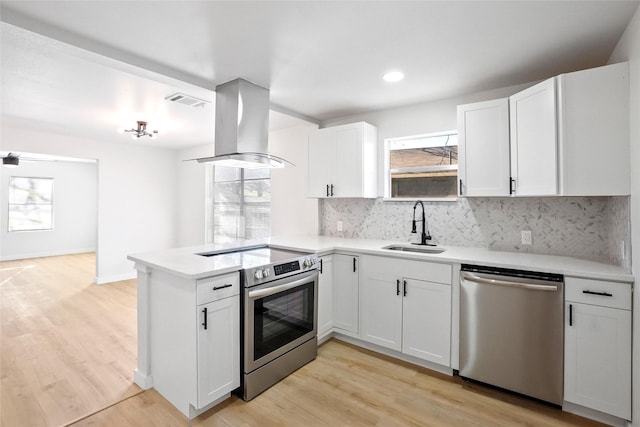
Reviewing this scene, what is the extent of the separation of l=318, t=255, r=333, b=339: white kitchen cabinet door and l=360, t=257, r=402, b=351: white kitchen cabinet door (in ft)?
1.08

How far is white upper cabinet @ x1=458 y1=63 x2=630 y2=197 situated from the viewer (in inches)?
76.8

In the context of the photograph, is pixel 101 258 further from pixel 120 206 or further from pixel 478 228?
pixel 478 228

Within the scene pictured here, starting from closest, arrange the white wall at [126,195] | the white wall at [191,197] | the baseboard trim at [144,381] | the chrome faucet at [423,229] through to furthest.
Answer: the baseboard trim at [144,381]
the chrome faucet at [423,229]
the white wall at [126,195]
the white wall at [191,197]

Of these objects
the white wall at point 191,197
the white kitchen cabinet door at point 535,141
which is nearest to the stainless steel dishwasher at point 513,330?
the white kitchen cabinet door at point 535,141

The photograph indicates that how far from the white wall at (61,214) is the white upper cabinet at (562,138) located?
27.2 ft

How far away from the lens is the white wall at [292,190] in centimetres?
415

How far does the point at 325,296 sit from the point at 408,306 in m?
0.79

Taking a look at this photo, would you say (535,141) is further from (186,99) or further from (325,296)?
(186,99)

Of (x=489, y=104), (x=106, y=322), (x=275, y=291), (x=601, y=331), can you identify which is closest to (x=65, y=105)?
(x=106, y=322)

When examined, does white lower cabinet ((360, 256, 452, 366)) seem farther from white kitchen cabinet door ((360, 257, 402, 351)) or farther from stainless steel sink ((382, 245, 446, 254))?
stainless steel sink ((382, 245, 446, 254))

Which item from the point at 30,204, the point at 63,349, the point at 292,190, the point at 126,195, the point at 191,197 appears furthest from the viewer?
the point at 30,204

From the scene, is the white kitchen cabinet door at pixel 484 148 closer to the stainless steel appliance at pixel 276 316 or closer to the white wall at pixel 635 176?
the white wall at pixel 635 176

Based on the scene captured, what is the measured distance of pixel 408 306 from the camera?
2.62 meters

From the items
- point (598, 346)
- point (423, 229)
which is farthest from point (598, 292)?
point (423, 229)
